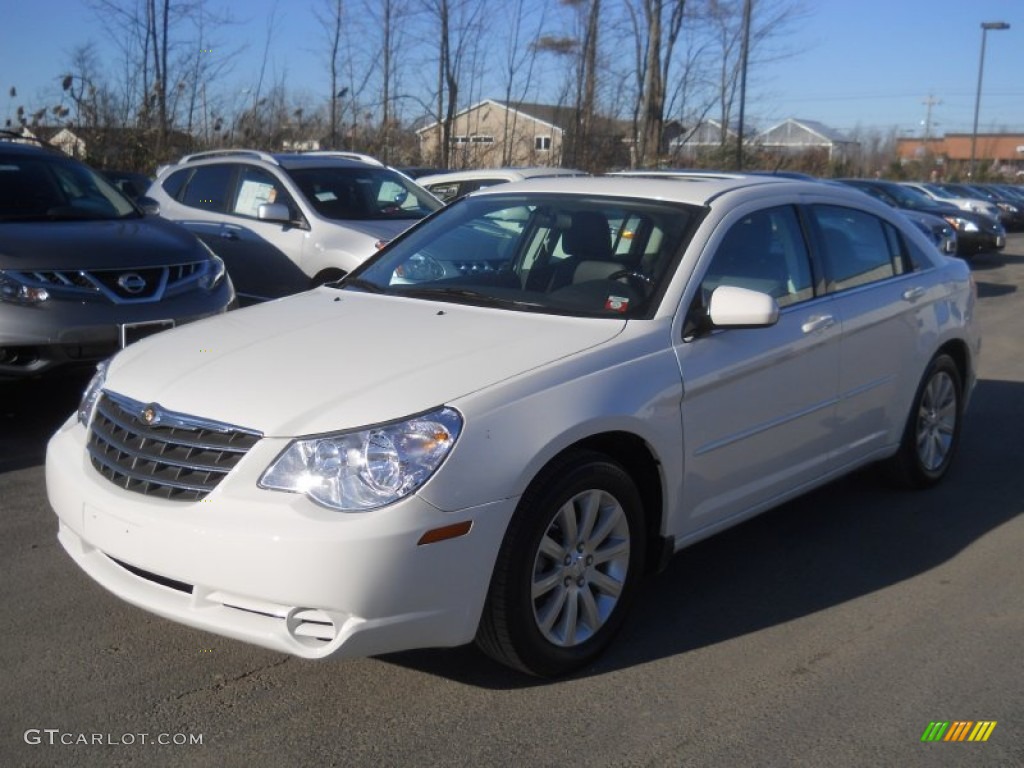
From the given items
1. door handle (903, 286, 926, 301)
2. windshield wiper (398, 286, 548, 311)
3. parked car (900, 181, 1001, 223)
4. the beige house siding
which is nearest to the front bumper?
windshield wiper (398, 286, 548, 311)

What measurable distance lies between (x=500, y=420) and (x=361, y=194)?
22.7ft

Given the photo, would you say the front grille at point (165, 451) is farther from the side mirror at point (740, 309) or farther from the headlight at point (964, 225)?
the headlight at point (964, 225)

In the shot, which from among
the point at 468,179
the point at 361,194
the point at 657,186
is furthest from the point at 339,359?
the point at 468,179

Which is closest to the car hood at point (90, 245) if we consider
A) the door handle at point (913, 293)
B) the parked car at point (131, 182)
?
the door handle at point (913, 293)

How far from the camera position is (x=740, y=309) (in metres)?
4.11

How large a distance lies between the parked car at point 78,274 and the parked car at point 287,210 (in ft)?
5.19

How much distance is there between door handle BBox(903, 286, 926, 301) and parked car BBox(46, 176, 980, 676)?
25 mm

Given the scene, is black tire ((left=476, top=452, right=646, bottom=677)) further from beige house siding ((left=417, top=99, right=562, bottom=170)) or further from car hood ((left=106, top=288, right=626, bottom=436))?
beige house siding ((left=417, top=99, right=562, bottom=170))

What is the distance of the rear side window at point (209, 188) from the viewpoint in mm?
10273

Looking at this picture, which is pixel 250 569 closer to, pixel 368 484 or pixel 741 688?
pixel 368 484

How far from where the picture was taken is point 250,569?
3.24 metres

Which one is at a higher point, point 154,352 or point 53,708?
point 154,352

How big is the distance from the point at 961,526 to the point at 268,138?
17334 mm

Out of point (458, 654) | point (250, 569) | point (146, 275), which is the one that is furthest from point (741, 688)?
point (146, 275)
